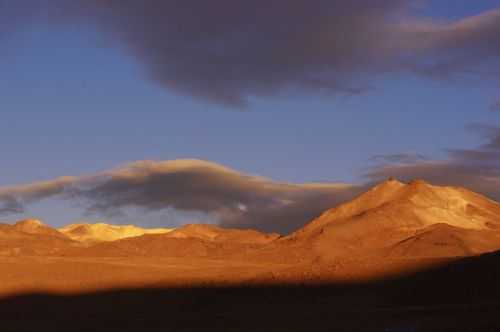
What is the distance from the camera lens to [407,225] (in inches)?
3770

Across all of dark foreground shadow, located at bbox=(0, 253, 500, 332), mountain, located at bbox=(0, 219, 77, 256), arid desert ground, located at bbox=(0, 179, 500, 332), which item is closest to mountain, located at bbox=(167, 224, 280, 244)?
mountain, located at bbox=(0, 219, 77, 256)

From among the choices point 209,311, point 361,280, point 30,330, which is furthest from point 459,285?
point 30,330

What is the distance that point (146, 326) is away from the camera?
3166 cm

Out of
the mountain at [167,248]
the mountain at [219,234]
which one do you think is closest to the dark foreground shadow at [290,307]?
the mountain at [167,248]

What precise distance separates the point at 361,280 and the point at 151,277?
15.1 metres

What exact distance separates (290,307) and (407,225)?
61.6 metres

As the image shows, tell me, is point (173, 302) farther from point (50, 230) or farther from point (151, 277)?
point (50, 230)

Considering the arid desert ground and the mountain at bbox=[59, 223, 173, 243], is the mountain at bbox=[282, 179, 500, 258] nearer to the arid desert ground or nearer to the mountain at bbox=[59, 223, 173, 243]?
the arid desert ground

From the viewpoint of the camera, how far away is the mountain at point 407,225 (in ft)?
250

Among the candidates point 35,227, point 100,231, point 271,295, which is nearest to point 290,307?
point 271,295

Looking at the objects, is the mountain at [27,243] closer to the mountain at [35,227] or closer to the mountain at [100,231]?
the mountain at [35,227]

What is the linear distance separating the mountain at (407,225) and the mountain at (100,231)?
66.0 m

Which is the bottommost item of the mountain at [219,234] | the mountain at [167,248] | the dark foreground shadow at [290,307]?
the dark foreground shadow at [290,307]

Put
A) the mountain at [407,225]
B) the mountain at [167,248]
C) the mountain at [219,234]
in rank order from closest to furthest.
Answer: the mountain at [407,225] → the mountain at [167,248] → the mountain at [219,234]
